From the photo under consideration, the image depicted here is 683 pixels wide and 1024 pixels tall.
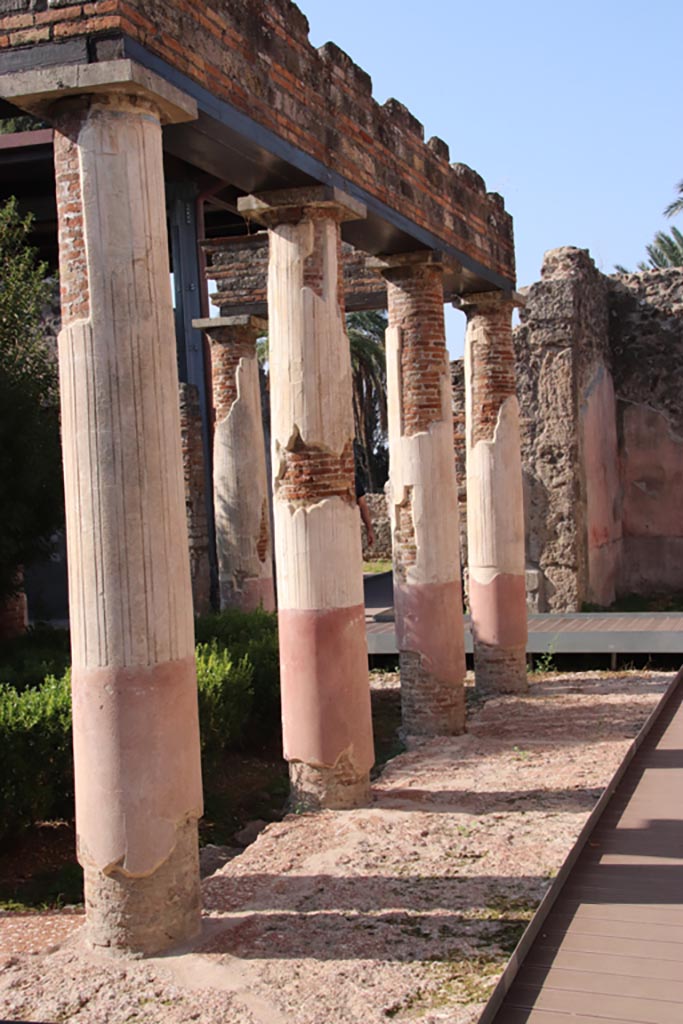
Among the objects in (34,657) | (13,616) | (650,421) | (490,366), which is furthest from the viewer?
(650,421)

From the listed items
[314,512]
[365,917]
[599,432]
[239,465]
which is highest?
[599,432]

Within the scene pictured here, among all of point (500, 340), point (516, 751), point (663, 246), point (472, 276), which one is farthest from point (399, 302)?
point (663, 246)

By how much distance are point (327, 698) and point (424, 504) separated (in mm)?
2576

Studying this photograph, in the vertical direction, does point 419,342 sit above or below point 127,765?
above

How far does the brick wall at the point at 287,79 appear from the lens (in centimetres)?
482

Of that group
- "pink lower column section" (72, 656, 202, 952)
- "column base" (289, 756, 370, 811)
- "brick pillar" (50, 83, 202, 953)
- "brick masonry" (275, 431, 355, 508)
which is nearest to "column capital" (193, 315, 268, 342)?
"brick masonry" (275, 431, 355, 508)

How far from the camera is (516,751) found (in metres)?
8.48

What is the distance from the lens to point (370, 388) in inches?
1249

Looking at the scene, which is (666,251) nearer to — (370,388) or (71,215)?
(370,388)

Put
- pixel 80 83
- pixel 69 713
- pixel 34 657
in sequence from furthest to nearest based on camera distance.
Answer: pixel 34 657, pixel 69 713, pixel 80 83

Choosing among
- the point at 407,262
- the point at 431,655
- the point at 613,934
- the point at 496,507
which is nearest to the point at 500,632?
the point at 496,507

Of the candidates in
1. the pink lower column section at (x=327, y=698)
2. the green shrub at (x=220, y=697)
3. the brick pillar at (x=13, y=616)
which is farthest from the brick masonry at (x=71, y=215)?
the brick pillar at (x=13, y=616)

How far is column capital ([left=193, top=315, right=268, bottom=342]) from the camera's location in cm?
1161

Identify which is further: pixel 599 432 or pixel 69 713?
pixel 599 432
